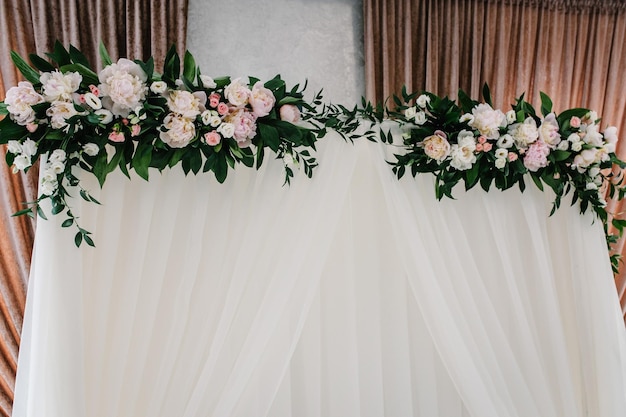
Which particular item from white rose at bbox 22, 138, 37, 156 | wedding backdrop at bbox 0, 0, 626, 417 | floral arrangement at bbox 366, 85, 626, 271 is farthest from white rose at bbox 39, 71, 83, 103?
floral arrangement at bbox 366, 85, 626, 271

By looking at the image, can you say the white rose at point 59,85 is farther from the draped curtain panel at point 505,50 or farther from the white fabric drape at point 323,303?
the draped curtain panel at point 505,50

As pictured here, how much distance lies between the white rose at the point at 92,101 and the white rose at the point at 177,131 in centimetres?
18

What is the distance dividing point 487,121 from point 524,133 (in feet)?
0.46

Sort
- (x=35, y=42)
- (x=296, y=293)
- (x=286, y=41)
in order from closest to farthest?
(x=296, y=293), (x=35, y=42), (x=286, y=41)

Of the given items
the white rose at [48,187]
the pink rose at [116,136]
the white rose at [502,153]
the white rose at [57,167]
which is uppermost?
the white rose at [502,153]

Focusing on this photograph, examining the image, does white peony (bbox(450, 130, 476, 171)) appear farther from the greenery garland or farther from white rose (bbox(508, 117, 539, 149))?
white rose (bbox(508, 117, 539, 149))

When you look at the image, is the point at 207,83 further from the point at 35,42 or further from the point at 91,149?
the point at 35,42

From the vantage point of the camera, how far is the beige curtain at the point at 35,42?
80.6 inches

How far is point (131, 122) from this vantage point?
1.47 metres

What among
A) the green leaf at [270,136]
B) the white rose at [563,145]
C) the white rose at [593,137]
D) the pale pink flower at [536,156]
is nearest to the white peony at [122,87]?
the green leaf at [270,136]

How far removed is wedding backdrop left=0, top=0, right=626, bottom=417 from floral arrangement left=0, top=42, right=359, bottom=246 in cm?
8

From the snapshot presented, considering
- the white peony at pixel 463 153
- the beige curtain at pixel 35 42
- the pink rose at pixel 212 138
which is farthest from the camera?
the beige curtain at pixel 35 42

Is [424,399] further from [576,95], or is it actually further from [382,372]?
[576,95]

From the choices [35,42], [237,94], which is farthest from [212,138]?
[35,42]
